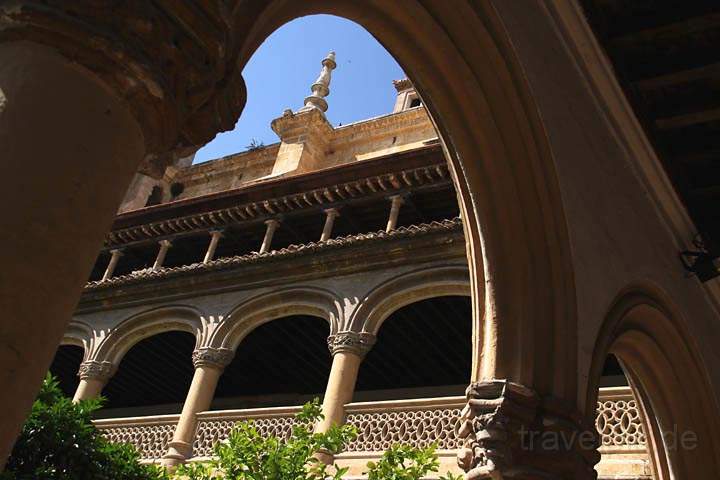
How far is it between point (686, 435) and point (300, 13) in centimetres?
474

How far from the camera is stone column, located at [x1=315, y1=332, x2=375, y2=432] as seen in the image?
36.5 feet

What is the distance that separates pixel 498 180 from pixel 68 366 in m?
15.7

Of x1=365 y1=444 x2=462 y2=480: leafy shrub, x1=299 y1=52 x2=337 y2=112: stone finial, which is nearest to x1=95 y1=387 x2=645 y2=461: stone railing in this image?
x1=365 y1=444 x2=462 y2=480: leafy shrub

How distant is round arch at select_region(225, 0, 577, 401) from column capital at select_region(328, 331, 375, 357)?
737cm

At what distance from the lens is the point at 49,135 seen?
1762 mm

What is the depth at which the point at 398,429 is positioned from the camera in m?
10.6

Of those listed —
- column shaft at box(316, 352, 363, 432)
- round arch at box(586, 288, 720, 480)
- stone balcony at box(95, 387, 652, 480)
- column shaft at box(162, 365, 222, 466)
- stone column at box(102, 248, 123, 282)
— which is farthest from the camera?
stone column at box(102, 248, 123, 282)

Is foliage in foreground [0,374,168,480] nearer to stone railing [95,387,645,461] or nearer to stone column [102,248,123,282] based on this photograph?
stone railing [95,387,645,461]

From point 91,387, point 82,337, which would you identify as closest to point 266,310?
point 91,387

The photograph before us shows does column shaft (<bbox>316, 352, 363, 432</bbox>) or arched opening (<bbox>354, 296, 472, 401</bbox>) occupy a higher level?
arched opening (<bbox>354, 296, 472, 401</bbox>)

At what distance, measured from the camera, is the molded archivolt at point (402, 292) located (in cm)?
1184

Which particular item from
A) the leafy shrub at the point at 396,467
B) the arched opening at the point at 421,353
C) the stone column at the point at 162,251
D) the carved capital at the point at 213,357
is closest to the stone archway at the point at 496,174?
the leafy shrub at the point at 396,467

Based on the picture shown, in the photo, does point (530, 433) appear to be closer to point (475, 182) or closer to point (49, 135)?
point (475, 182)

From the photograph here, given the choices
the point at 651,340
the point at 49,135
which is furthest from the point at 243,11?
the point at 651,340
